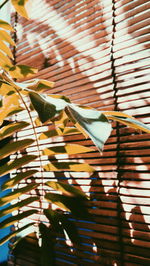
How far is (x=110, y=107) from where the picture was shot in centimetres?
120

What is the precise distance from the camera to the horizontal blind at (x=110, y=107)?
104 centimetres

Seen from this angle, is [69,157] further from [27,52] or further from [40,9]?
[40,9]

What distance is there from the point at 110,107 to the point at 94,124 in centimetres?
77

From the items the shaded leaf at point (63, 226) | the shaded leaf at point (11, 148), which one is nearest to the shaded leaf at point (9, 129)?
the shaded leaf at point (11, 148)

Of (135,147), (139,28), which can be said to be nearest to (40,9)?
(139,28)

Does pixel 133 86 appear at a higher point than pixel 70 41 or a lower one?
lower

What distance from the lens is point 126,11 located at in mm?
1204

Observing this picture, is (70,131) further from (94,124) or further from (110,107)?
(94,124)

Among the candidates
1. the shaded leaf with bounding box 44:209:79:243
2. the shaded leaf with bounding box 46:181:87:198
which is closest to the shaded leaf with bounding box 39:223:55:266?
the shaded leaf with bounding box 44:209:79:243

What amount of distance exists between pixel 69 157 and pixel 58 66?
1.91 feet

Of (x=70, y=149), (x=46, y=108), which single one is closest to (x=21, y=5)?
(x=70, y=149)

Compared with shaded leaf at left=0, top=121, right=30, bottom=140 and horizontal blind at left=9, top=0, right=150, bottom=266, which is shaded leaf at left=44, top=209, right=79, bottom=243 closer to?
horizontal blind at left=9, top=0, right=150, bottom=266

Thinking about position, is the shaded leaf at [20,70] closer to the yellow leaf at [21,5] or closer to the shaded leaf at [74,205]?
the yellow leaf at [21,5]

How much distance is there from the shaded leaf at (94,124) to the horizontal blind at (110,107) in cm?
62
